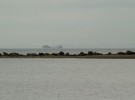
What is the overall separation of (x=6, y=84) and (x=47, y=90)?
3570 mm

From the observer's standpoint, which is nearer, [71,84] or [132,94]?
[132,94]

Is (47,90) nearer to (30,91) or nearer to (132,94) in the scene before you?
(30,91)

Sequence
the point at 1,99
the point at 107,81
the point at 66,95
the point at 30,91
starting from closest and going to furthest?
the point at 1,99 → the point at 66,95 → the point at 30,91 → the point at 107,81

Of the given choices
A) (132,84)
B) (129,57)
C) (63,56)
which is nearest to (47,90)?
(132,84)

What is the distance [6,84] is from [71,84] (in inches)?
136

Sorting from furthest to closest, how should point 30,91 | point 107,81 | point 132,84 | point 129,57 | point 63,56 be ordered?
point 63,56
point 129,57
point 107,81
point 132,84
point 30,91

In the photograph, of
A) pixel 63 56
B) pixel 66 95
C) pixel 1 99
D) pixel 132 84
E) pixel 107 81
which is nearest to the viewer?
pixel 1 99

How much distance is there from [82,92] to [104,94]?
4.02ft

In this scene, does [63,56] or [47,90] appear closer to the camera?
[47,90]

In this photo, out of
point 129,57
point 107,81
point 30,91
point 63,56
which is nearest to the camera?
point 30,91

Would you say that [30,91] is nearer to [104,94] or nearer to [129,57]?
[104,94]

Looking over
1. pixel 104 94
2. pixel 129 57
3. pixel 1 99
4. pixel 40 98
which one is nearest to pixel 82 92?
pixel 104 94

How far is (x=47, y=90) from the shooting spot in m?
22.4

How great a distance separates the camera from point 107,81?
27141mm
